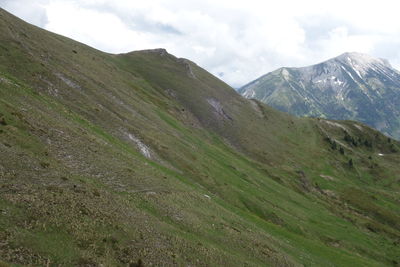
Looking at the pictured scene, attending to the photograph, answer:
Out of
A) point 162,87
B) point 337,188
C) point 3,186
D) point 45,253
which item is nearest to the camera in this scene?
point 45,253

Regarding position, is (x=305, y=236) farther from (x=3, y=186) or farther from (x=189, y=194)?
(x=3, y=186)

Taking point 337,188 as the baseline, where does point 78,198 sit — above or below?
below

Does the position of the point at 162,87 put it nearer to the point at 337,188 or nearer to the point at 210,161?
the point at 210,161

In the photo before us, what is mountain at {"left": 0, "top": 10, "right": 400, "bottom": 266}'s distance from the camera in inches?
950

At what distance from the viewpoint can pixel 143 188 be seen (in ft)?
124

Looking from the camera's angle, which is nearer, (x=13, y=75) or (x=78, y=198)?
(x=78, y=198)

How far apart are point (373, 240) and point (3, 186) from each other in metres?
83.4

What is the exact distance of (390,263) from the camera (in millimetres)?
71688

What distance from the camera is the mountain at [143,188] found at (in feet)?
79.2

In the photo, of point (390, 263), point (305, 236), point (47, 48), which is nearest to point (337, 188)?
point (390, 263)

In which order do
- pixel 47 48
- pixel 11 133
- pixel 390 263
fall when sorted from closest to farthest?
pixel 11 133 < pixel 390 263 < pixel 47 48

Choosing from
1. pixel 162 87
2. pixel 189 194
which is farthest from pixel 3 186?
pixel 162 87

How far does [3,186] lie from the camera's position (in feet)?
80.8

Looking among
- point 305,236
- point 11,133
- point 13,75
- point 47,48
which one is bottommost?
point 305,236
